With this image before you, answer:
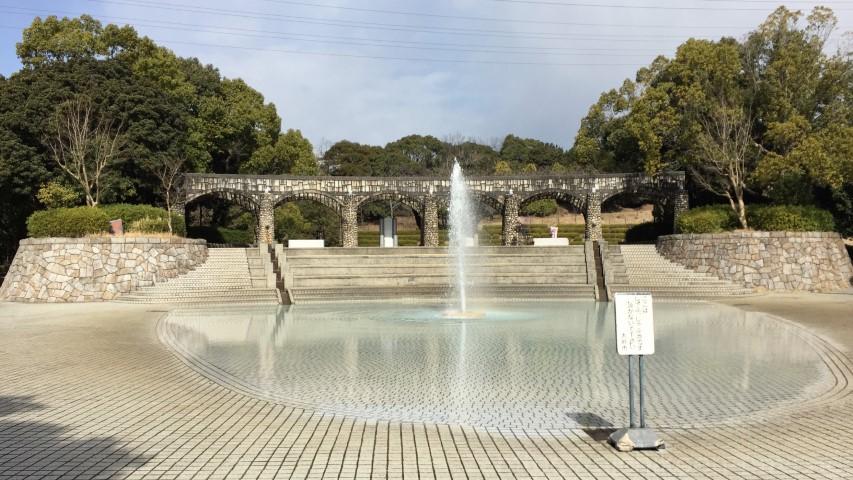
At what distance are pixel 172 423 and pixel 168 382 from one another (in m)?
2.00

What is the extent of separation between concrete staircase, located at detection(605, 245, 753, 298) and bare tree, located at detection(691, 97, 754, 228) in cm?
357

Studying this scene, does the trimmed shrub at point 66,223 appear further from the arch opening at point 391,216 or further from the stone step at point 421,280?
the arch opening at point 391,216

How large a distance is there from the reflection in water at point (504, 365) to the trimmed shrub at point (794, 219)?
10109mm

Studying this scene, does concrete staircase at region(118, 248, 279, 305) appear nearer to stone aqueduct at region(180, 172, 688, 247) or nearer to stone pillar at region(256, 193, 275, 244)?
stone pillar at region(256, 193, 275, 244)

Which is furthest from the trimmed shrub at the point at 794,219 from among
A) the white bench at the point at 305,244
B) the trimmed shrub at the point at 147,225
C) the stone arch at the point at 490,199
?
the trimmed shrub at the point at 147,225

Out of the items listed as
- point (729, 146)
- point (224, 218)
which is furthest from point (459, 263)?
point (224, 218)

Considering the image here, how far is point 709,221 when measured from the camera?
2414 cm

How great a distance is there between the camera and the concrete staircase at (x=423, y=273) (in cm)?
2006

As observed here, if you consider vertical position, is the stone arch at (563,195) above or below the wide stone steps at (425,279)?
above

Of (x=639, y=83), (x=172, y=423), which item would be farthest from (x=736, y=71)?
(x=172, y=423)

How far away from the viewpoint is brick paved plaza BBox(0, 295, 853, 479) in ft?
14.9

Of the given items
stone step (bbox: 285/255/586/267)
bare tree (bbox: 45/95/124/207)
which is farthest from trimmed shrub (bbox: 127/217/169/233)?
stone step (bbox: 285/255/586/267)

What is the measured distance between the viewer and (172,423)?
582 centimetres

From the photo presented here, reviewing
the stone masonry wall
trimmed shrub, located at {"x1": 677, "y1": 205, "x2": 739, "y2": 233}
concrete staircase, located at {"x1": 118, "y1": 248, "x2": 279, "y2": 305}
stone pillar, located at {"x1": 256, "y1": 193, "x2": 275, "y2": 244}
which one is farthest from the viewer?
stone pillar, located at {"x1": 256, "y1": 193, "x2": 275, "y2": 244}
